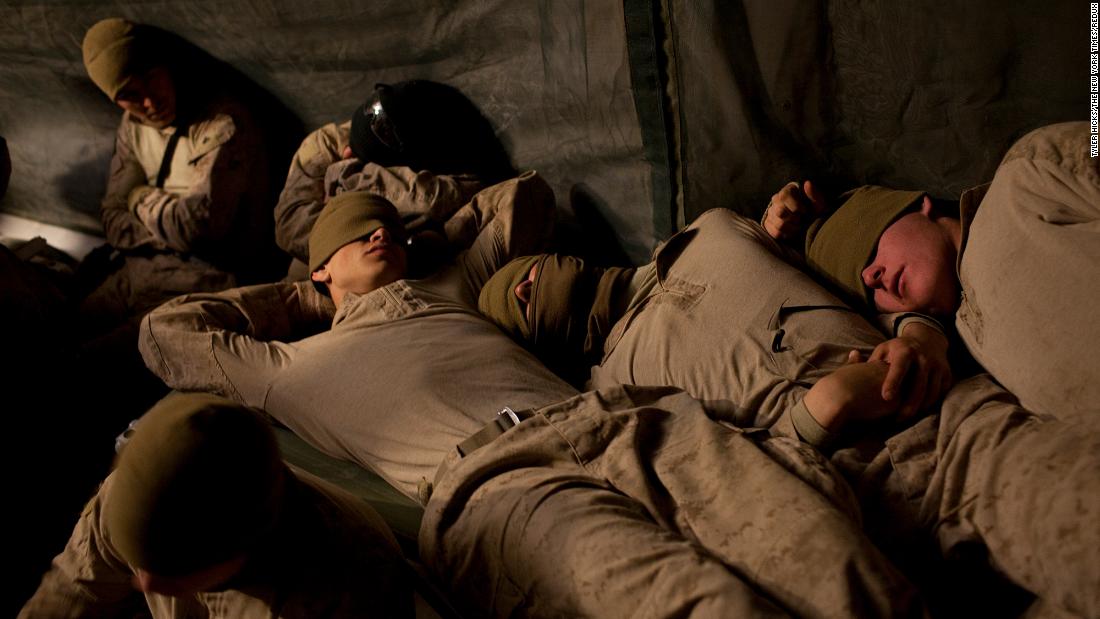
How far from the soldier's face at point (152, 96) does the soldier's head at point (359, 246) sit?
2.94 ft

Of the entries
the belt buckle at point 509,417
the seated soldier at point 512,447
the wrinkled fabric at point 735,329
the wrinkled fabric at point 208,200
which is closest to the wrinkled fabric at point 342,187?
the seated soldier at point 512,447

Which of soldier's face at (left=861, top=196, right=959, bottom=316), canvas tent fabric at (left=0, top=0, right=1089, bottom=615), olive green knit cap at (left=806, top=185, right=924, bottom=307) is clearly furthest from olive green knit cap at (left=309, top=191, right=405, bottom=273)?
soldier's face at (left=861, top=196, right=959, bottom=316)

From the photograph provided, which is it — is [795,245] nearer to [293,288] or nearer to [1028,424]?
[1028,424]

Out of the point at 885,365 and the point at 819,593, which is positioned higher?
the point at 885,365

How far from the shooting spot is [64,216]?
3.19 m

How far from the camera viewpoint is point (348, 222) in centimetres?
196

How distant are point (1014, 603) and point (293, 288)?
1719mm

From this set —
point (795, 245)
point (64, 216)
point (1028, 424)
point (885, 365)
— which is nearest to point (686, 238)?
point (795, 245)

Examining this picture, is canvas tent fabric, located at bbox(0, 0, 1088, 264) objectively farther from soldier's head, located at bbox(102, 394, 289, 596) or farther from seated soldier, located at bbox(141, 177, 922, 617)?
soldier's head, located at bbox(102, 394, 289, 596)

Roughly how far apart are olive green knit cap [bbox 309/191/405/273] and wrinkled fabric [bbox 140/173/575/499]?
0.14 metres

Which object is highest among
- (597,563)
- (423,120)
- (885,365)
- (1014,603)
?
(423,120)

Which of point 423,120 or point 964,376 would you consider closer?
point 964,376

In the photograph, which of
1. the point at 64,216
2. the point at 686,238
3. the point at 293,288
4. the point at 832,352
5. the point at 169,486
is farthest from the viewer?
the point at 64,216

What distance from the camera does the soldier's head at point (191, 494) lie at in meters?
1.02
